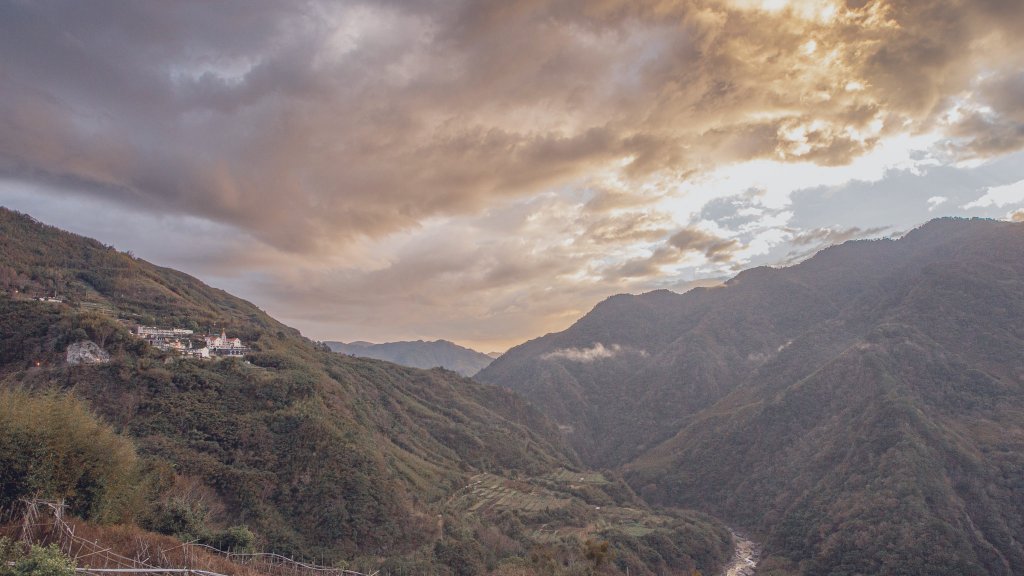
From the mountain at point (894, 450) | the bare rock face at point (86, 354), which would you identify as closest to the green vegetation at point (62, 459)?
the bare rock face at point (86, 354)

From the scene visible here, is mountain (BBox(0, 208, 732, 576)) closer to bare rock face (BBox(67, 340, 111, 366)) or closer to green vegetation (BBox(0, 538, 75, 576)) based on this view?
bare rock face (BBox(67, 340, 111, 366))

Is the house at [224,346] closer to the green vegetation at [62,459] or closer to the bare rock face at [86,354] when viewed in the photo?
the bare rock face at [86,354]

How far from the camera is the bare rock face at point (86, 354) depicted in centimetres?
6800

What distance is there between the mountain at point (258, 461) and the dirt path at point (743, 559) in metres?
4.13

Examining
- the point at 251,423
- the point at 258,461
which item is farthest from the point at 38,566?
the point at 251,423

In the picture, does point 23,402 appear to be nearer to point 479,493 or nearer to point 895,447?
point 479,493

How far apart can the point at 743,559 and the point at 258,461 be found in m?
116

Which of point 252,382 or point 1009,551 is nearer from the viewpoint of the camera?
point 252,382

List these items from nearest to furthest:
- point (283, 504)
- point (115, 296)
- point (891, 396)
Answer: point (283, 504) < point (115, 296) < point (891, 396)

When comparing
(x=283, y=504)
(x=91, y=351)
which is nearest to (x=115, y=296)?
(x=91, y=351)

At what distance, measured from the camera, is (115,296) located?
11962 centimetres

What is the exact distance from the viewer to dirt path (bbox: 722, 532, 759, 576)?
103562 millimetres

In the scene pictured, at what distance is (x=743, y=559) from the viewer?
366 feet

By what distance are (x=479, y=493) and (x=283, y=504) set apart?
163 ft
